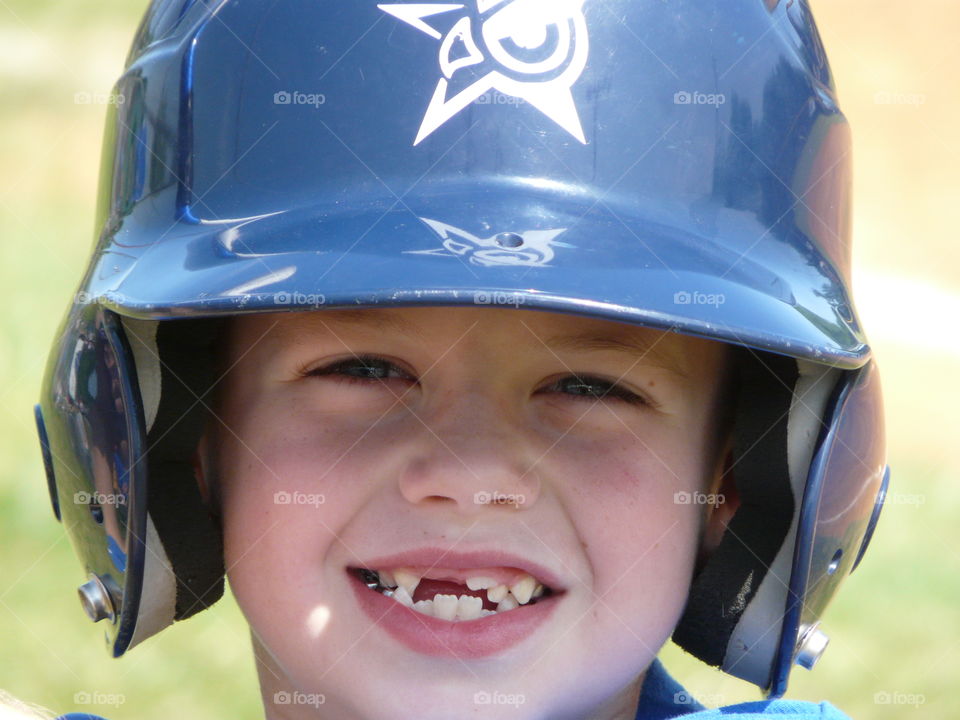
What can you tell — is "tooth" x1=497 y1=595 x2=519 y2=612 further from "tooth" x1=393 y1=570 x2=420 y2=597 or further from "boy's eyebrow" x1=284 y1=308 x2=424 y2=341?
"boy's eyebrow" x1=284 y1=308 x2=424 y2=341

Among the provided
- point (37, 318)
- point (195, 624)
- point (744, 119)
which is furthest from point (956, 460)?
point (744, 119)

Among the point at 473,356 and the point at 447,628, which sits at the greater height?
the point at 473,356

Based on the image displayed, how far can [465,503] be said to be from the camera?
70.4 inches

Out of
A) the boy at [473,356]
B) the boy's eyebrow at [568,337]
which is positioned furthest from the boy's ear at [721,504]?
the boy's eyebrow at [568,337]

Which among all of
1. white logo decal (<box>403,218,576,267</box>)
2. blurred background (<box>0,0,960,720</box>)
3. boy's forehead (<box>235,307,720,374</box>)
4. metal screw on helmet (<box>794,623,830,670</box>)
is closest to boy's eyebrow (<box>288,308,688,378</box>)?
boy's forehead (<box>235,307,720,374</box>)

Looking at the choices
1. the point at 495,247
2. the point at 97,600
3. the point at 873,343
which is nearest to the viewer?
the point at 495,247

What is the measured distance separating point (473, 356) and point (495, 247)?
0.27m

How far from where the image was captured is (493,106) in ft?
5.57

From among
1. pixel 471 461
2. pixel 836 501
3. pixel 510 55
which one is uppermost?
pixel 510 55

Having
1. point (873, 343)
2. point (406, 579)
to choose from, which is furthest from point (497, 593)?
point (873, 343)

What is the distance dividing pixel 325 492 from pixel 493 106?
22.2 inches

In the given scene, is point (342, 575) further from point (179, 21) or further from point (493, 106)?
point (179, 21)

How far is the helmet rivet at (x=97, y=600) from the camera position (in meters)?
2.03

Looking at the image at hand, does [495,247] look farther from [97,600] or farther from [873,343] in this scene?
[873,343]
